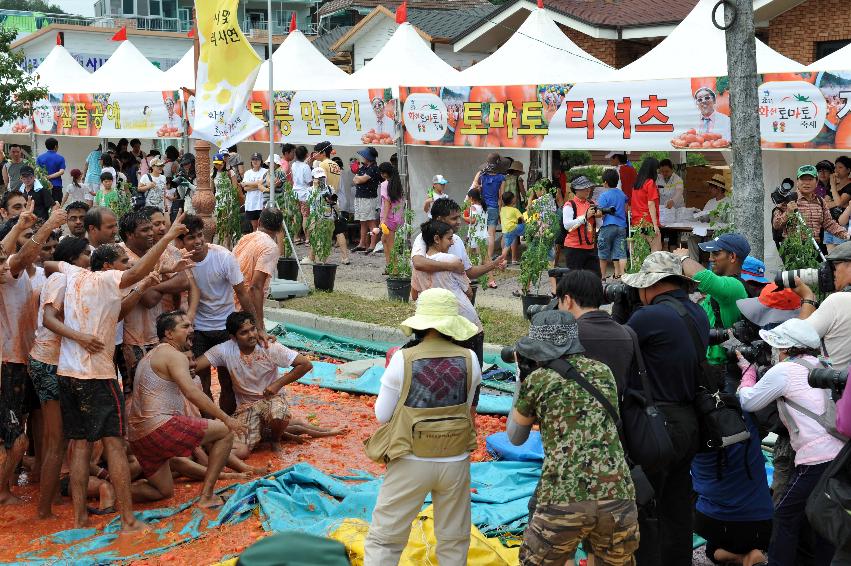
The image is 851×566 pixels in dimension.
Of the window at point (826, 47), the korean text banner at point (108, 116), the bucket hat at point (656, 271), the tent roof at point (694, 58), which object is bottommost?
the bucket hat at point (656, 271)

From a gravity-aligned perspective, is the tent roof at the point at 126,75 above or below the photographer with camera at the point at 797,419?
above

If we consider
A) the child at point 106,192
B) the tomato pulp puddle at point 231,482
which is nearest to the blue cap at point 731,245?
the tomato pulp puddle at point 231,482

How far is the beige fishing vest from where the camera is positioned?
202 inches

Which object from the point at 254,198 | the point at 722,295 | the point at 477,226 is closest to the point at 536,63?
the point at 477,226

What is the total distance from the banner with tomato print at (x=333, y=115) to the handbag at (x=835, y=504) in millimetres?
13187

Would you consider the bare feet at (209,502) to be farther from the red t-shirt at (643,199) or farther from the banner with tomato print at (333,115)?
the banner with tomato print at (333,115)

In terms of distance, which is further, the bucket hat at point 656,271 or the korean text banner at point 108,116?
the korean text banner at point 108,116

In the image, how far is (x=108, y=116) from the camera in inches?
915

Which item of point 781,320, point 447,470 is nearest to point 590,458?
point 447,470

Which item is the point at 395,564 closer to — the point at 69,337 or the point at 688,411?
the point at 688,411

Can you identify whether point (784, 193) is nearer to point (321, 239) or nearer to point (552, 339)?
point (321, 239)

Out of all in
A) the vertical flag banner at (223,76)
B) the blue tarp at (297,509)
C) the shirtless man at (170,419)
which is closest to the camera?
the blue tarp at (297,509)

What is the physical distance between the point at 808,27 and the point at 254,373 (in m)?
17.6

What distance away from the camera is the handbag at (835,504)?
189 inches
